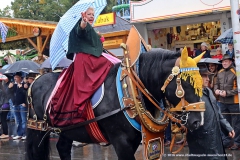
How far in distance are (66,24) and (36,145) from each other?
74.2 inches

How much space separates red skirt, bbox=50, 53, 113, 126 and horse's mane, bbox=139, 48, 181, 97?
0.48m

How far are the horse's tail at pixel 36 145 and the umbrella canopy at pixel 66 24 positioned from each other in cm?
118

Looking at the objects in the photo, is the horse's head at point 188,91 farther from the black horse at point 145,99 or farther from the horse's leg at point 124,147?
the horse's leg at point 124,147

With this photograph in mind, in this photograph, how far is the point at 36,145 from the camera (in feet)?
17.2

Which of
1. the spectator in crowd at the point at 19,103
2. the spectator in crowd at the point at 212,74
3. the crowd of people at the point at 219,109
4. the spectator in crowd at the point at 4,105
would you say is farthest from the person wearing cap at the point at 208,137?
the spectator in crowd at the point at 4,105

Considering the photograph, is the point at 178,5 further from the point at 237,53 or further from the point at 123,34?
the point at 237,53

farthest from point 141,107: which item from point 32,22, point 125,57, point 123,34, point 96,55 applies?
point 32,22

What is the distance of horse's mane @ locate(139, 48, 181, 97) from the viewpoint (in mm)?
4000

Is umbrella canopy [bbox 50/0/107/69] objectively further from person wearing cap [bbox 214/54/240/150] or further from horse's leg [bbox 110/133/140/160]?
person wearing cap [bbox 214/54/240/150]

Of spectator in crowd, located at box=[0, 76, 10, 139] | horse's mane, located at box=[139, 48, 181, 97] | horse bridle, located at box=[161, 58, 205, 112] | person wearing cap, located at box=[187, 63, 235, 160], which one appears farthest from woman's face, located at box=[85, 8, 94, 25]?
spectator in crowd, located at box=[0, 76, 10, 139]

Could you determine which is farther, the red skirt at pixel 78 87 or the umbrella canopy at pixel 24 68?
the umbrella canopy at pixel 24 68

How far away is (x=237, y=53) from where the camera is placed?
549 centimetres

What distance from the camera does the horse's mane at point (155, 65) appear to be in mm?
4000

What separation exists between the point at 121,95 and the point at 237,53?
227 centimetres
